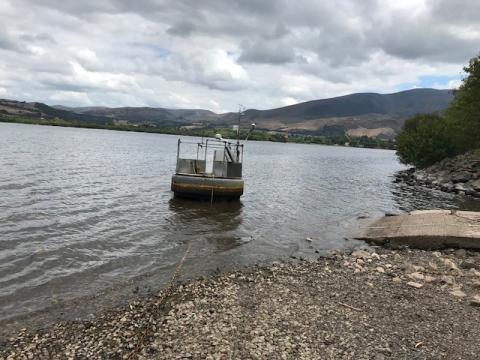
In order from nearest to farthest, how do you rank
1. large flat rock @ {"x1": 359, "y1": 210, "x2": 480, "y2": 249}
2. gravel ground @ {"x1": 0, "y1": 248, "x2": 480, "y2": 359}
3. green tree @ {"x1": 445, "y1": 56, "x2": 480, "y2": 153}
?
gravel ground @ {"x1": 0, "y1": 248, "x2": 480, "y2": 359}, large flat rock @ {"x1": 359, "y1": 210, "x2": 480, "y2": 249}, green tree @ {"x1": 445, "y1": 56, "x2": 480, "y2": 153}

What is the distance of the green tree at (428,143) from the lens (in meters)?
72.9

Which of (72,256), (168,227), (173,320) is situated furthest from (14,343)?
(168,227)

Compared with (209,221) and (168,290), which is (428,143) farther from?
(168,290)

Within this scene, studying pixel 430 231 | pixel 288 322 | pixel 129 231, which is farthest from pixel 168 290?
pixel 430 231

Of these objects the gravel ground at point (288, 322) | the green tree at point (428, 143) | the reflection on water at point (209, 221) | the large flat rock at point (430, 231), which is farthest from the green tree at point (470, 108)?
the gravel ground at point (288, 322)

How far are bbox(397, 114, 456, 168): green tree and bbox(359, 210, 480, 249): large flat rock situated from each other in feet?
172

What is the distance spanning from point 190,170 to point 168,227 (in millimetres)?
9952

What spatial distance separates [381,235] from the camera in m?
25.2

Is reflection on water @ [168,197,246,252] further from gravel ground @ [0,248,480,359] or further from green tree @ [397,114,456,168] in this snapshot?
green tree @ [397,114,456,168]

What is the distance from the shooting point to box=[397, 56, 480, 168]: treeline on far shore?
5750cm

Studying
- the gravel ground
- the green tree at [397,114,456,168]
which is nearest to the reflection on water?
the gravel ground

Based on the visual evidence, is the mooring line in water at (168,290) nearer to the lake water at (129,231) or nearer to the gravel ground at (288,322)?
the gravel ground at (288,322)

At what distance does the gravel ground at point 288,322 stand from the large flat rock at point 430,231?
4989 mm

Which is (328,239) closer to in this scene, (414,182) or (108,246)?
(108,246)
